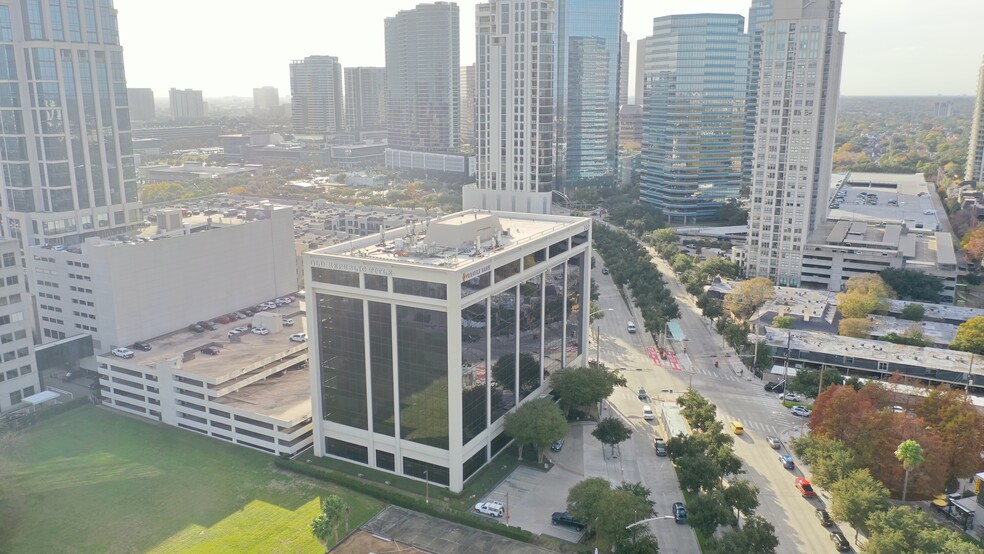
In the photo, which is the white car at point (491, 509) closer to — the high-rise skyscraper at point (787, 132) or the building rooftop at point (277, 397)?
the building rooftop at point (277, 397)

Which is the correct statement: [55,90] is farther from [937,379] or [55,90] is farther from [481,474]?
[937,379]

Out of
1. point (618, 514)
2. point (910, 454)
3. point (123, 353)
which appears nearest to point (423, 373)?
point (618, 514)

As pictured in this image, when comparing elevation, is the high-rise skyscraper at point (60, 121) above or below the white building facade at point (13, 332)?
above

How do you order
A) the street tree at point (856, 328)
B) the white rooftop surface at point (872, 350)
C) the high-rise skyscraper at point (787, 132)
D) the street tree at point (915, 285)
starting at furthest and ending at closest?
the high-rise skyscraper at point (787, 132), the street tree at point (915, 285), the street tree at point (856, 328), the white rooftop surface at point (872, 350)

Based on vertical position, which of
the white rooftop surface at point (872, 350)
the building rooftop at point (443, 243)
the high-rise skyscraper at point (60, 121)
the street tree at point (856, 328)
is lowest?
the white rooftop surface at point (872, 350)

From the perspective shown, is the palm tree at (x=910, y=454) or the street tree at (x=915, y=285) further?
the street tree at (x=915, y=285)

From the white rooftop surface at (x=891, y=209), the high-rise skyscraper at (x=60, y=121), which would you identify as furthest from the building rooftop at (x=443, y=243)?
the white rooftop surface at (x=891, y=209)

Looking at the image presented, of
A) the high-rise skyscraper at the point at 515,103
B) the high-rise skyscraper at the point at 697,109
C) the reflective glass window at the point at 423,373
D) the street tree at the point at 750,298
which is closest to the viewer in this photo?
the reflective glass window at the point at 423,373

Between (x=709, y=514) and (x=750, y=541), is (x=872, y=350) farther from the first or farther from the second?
(x=750, y=541)
